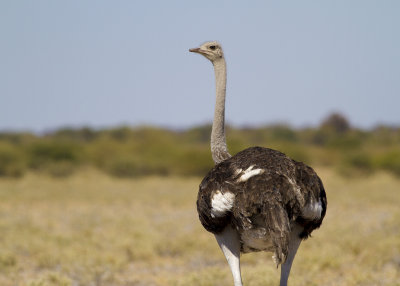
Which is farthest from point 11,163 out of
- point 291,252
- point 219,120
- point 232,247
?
point 291,252

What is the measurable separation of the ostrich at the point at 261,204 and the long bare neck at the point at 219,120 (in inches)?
33.9

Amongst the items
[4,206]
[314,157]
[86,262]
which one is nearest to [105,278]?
[86,262]

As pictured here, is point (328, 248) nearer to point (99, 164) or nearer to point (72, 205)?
point (72, 205)

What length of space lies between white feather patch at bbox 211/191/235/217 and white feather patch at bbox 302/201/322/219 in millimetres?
496

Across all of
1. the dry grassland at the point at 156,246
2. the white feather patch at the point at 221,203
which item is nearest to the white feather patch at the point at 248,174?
the white feather patch at the point at 221,203

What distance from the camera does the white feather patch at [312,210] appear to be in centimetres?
446

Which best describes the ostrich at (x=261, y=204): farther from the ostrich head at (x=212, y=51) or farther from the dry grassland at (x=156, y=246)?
the dry grassland at (x=156, y=246)

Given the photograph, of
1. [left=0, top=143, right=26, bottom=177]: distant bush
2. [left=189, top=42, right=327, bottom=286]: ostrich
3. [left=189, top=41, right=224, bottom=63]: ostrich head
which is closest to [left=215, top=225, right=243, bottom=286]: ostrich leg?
[left=189, top=42, right=327, bottom=286]: ostrich

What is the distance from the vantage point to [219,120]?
18.9 feet

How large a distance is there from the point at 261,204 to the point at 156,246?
617 centimetres

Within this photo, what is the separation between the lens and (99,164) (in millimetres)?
30828

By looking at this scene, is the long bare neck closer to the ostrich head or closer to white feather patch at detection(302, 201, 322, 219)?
the ostrich head

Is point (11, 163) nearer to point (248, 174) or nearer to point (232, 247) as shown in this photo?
point (232, 247)

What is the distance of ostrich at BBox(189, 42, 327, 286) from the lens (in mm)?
4191
